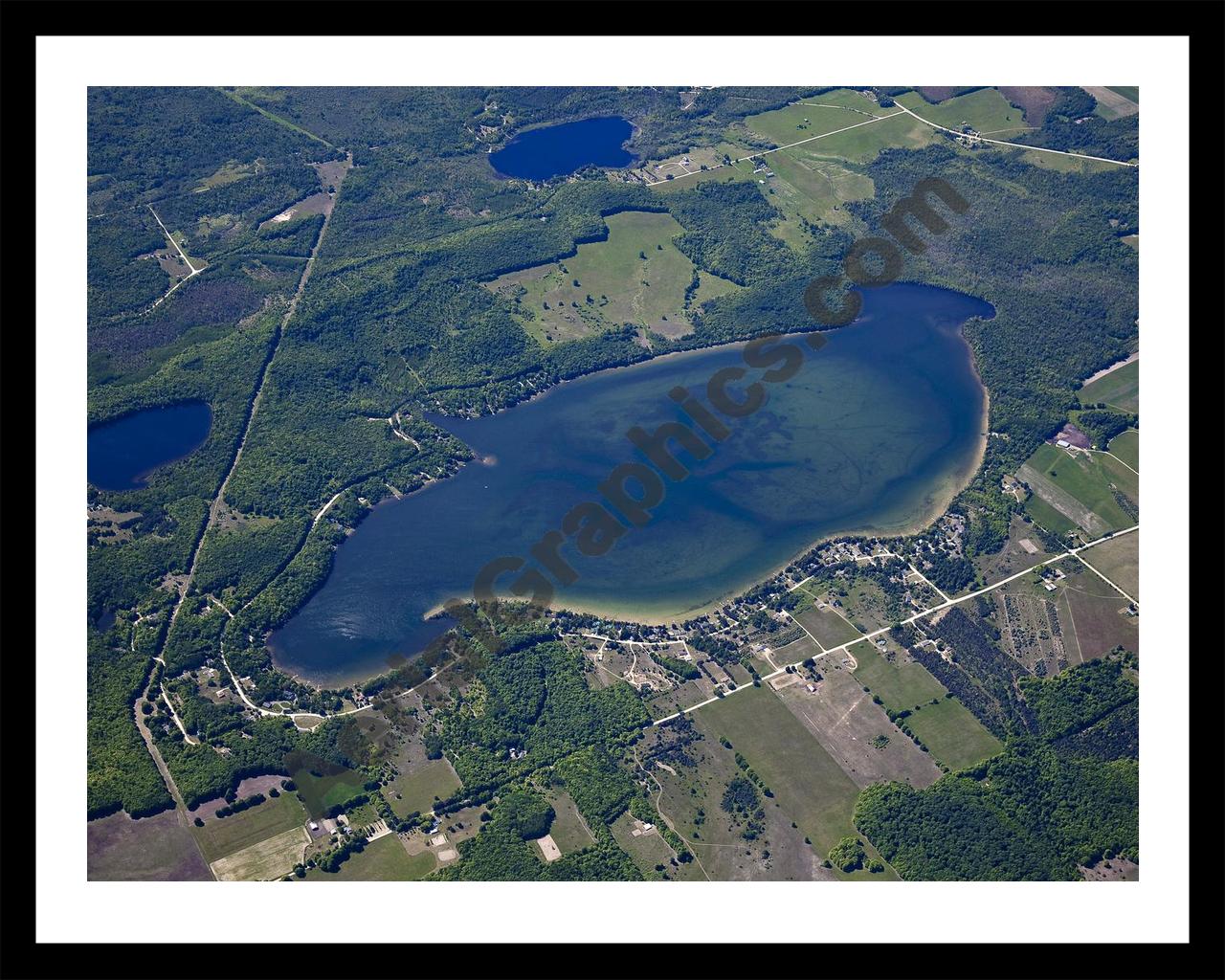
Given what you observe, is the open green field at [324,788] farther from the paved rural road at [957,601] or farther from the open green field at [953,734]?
the open green field at [953,734]

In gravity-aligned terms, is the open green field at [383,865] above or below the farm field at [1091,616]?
below

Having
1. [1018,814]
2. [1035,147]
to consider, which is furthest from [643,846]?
[1035,147]

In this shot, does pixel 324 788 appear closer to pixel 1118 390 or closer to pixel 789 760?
pixel 789 760

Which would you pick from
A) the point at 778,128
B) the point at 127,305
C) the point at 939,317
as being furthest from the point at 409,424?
the point at 778,128

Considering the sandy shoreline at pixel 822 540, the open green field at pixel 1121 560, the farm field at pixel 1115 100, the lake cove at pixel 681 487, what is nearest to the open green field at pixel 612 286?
the lake cove at pixel 681 487

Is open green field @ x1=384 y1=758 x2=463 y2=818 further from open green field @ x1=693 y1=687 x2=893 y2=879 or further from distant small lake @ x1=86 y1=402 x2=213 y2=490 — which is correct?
distant small lake @ x1=86 y1=402 x2=213 y2=490

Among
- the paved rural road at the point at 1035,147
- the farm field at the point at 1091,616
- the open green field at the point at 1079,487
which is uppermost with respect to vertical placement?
the paved rural road at the point at 1035,147
